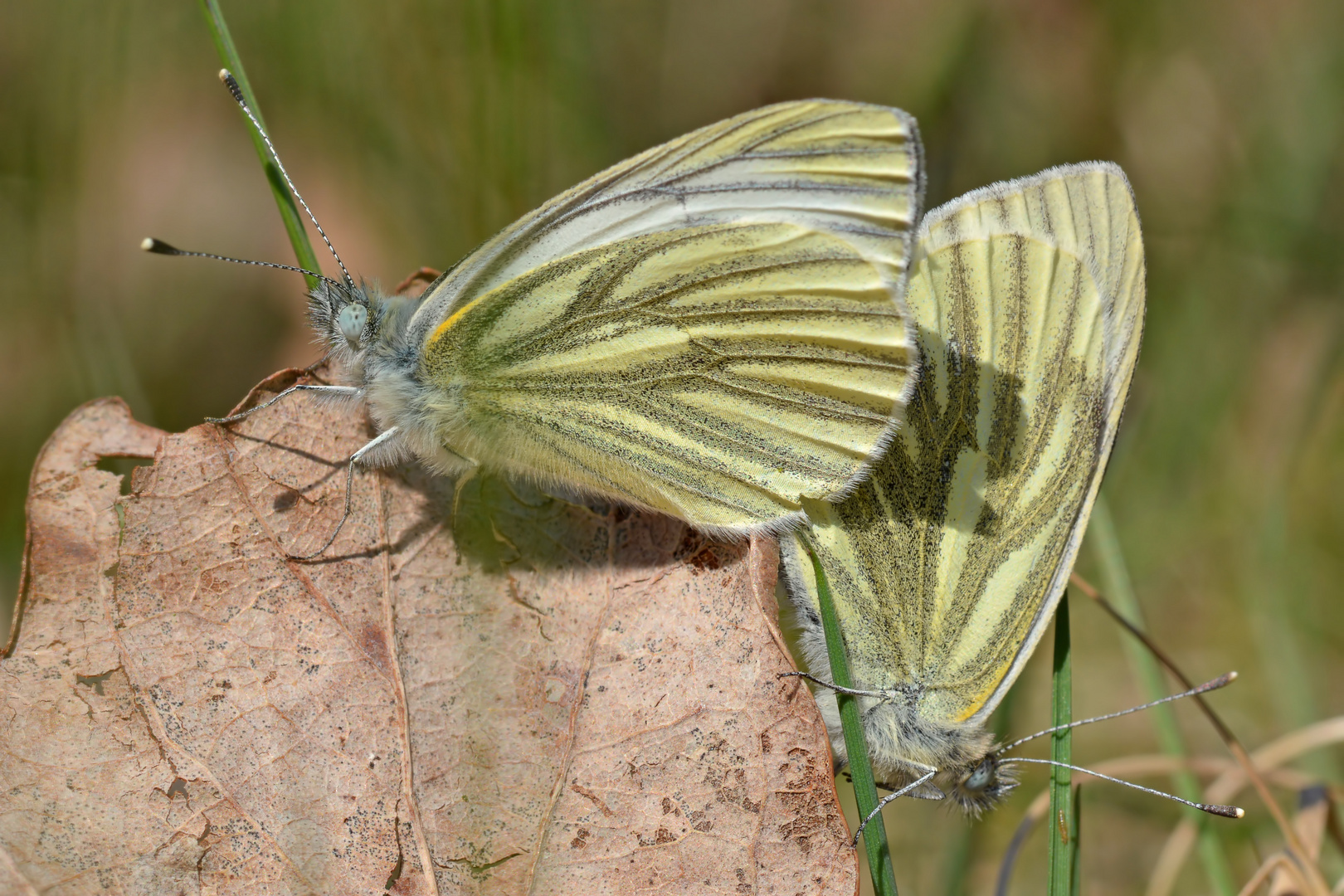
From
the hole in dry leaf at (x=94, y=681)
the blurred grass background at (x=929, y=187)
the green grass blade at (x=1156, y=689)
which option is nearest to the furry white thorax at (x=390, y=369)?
the hole in dry leaf at (x=94, y=681)

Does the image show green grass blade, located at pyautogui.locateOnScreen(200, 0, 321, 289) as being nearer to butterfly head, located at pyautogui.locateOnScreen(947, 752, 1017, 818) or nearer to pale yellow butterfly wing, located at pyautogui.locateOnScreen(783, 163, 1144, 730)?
pale yellow butterfly wing, located at pyautogui.locateOnScreen(783, 163, 1144, 730)

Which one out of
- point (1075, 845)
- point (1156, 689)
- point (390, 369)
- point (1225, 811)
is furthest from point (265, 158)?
point (1225, 811)

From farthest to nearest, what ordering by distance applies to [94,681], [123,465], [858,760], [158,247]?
[123,465]
[158,247]
[858,760]
[94,681]

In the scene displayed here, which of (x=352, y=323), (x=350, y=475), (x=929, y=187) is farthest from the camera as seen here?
(x=929, y=187)

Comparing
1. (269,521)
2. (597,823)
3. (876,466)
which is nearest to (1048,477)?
(876,466)

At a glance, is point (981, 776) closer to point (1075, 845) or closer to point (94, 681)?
point (1075, 845)

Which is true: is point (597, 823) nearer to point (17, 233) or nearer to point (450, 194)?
point (450, 194)
